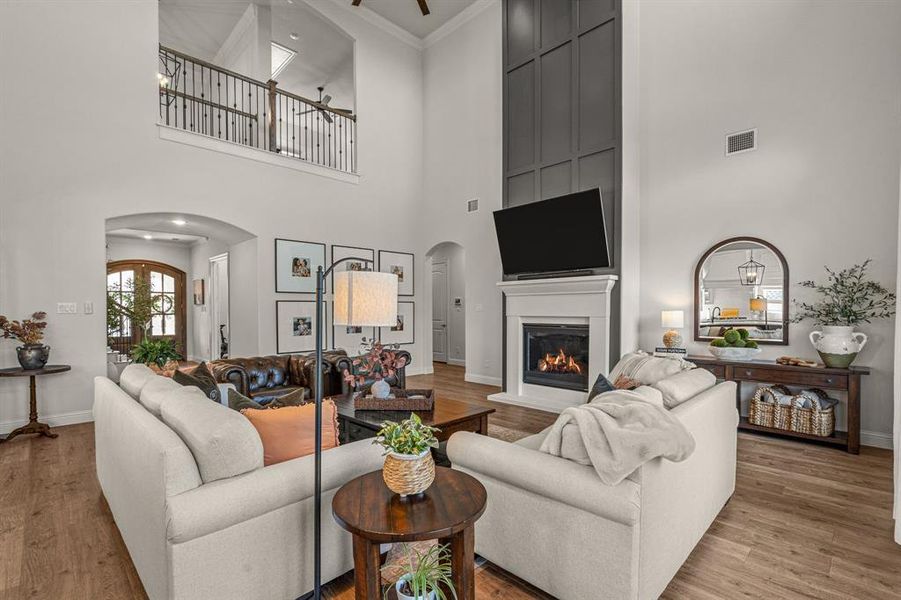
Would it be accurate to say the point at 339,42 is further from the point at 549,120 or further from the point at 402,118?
the point at 549,120

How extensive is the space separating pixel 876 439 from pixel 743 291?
1654 mm

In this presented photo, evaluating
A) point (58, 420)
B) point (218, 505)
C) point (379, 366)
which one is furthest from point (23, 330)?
point (218, 505)

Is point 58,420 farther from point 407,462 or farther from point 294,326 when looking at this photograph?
point 407,462

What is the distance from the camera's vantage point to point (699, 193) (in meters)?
4.90

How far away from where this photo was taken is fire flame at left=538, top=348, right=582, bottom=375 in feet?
17.8

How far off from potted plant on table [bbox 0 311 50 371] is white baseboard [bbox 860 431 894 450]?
768 centimetres

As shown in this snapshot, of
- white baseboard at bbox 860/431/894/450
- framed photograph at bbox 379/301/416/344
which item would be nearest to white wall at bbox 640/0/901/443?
white baseboard at bbox 860/431/894/450

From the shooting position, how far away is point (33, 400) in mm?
4262

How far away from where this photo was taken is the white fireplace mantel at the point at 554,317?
16.7 ft

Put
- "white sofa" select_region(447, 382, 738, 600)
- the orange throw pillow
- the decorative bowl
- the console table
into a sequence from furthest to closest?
the decorative bowl
the console table
the orange throw pillow
"white sofa" select_region(447, 382, 738, 600)

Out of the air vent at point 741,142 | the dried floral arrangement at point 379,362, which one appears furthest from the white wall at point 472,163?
the dried floral arrangement at point 379,362

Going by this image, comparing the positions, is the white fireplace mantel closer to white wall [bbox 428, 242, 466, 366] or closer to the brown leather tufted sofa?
the brown leather tufted sofa

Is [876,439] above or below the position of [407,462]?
below

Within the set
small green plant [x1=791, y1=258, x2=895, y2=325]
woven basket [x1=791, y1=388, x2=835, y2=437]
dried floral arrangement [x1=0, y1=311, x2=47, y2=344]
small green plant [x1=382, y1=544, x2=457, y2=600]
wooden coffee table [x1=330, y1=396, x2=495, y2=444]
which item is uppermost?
small green plant [x1=791, y1=258, x2=895, y2=325]
